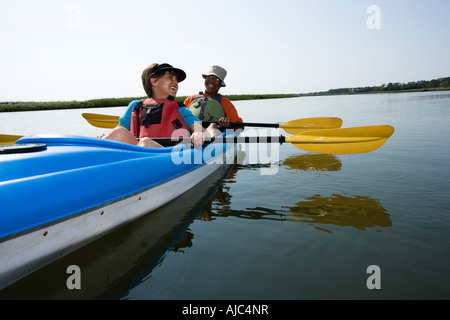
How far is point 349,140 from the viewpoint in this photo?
437 centimetres

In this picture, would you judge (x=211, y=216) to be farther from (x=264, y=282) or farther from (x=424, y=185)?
(x=424, y=185)

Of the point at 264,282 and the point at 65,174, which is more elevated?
the point at 65,174

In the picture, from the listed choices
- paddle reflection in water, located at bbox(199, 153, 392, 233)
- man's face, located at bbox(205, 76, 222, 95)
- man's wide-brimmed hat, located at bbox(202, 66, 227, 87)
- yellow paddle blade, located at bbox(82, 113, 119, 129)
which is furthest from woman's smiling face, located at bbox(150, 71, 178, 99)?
yellow paddle blade, located at bbox(82, 113, 119, 129)

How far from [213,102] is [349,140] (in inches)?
103

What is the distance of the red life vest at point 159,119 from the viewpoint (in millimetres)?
3582

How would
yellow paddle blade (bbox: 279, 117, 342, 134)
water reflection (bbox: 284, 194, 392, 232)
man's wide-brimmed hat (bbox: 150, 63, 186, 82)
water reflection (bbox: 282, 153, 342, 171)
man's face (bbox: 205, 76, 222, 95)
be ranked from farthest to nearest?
1. yellow paddle blade (bbox: 279, 117, 342, 134)
2. man's face (bbox: 205, 76, 222, 95)
3. water reflection (bbox: 282, 153, 342, 171)
4. man's wide-brimmed hat (bbox: 150, 63, 186, 82)
5. water reflection (bbox: 284, 194, 392, 232)

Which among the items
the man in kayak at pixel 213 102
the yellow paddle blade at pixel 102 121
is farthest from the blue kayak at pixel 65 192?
the yellow paddle blade at pixel 102 121

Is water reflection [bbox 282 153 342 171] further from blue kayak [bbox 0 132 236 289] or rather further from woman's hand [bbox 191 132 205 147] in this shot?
blue kayak [bbox 0 132 236 289]

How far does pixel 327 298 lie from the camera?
1.76 m

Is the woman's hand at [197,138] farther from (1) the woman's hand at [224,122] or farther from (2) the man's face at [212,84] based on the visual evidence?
(2) the man's face at [212,84]

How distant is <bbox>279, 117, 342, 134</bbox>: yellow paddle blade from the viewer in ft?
23.0

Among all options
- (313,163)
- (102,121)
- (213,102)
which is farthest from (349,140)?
(102,121)
